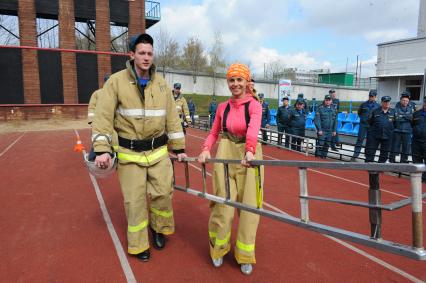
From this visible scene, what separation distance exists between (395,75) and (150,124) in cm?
2543

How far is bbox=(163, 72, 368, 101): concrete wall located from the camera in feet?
150

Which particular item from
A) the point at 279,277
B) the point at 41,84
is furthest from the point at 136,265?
the point at 41,84

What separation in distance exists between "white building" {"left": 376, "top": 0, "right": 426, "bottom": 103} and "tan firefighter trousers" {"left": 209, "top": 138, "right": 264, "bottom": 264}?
23.4m

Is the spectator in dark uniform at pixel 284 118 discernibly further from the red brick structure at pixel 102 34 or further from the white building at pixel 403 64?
the red brick structure at pixel 102 34

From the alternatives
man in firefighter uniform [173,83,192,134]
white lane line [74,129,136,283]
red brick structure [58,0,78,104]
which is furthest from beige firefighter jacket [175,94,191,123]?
red brick structure [58,0,78,104]

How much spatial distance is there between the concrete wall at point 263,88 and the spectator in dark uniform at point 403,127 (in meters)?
37.1

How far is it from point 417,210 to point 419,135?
7251 mm

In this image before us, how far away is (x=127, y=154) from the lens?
3295 millimetres

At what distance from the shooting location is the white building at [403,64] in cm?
2234

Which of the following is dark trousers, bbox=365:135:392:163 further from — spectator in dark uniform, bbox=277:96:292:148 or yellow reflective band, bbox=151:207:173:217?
yellow reflective band, bbox=151:207:173:217


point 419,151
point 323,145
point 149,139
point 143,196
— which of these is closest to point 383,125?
point 419,151

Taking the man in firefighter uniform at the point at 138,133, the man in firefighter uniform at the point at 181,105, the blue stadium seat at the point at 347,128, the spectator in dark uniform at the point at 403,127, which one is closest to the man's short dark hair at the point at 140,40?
the man in firefighter uniform at the point at 138,133

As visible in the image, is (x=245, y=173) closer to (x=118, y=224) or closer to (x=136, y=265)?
(x=136, y=265)

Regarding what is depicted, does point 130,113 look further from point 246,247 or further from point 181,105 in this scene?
point 181,105
